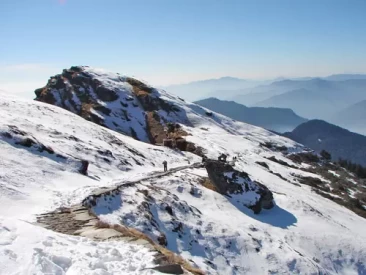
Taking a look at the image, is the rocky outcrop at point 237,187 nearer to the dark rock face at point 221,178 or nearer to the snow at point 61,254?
the dark rock face at point 221,178

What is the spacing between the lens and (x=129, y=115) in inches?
4267

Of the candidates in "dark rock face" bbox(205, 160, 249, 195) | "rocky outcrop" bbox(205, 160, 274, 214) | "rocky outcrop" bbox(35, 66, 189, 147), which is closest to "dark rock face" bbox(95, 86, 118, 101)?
"rocky outcrop" bbox(35, 66, 189, 147)

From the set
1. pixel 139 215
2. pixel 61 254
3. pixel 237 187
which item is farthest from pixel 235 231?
pixel 61 254

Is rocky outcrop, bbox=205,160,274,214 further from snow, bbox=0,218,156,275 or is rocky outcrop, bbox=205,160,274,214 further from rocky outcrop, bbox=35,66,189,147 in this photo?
rocky outcrop, bbox=35,66,189,147

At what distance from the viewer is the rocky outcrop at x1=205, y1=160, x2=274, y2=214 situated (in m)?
42.7

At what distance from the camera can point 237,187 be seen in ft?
143

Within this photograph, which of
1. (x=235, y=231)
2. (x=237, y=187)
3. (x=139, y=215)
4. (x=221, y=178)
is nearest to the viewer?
(x=139, y=215)

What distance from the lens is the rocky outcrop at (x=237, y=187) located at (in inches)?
1681

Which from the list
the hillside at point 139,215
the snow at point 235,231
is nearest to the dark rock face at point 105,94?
the hillside at point 139,215

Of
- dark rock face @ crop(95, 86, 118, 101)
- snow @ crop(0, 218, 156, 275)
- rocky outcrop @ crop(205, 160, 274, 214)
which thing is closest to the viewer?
snow @ crop(0, 218, 156, 275)

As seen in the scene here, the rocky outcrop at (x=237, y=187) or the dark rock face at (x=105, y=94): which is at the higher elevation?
the dark rock face at (x=105, y=94)

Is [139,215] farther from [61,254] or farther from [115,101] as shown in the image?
[115,101]

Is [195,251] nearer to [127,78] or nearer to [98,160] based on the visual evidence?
[98,160]

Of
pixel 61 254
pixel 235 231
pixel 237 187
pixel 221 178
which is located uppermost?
pixel 61 254
